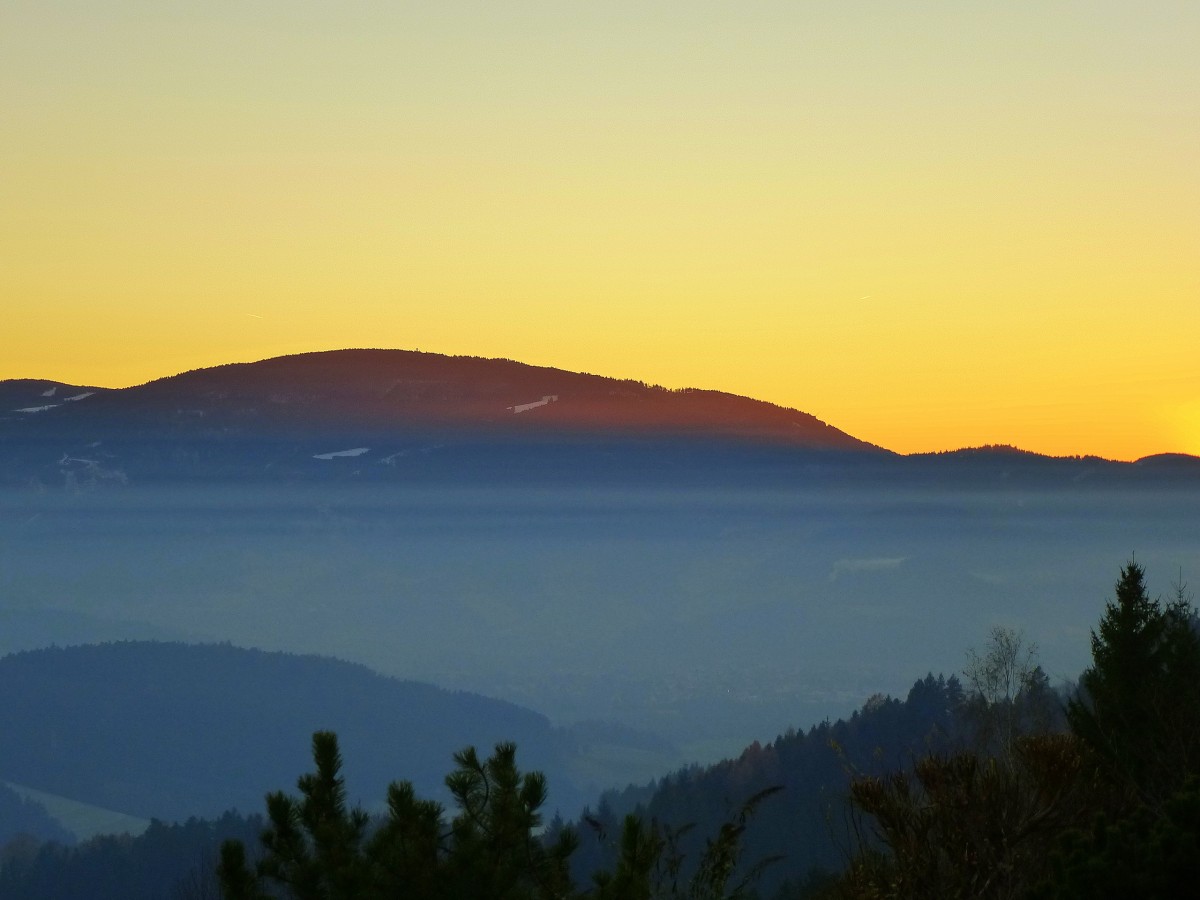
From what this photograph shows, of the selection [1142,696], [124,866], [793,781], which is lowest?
[124,866]

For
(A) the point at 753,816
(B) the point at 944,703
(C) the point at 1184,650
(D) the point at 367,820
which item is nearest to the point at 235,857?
(D) the point at 367,820

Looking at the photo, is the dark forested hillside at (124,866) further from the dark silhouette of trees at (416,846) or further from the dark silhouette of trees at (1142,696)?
the dark silhouette of trees at (416,846)

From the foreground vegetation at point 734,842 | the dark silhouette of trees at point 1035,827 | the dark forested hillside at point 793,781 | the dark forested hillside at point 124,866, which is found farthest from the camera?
the dark forested hillside at point 124,866

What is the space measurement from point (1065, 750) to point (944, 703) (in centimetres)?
11024

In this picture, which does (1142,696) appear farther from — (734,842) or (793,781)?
(793,781)

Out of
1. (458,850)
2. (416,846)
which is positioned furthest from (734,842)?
(416,846)

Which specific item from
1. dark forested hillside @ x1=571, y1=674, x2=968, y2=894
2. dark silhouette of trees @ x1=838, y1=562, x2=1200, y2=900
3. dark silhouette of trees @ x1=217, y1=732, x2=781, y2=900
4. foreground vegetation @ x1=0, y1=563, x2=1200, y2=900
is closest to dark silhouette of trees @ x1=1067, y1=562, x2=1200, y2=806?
dark silhouette of trees @ x1=838, y1=562, x2=1200, y2=900

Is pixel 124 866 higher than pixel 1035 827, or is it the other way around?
pixel 1035 827

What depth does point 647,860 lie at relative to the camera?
11477 mm

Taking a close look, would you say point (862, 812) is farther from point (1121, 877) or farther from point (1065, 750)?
point (1121, 877)

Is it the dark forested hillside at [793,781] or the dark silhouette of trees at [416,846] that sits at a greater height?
the dark silhouette of trees at [416,846]

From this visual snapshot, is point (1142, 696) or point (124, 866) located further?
point (124, 866)

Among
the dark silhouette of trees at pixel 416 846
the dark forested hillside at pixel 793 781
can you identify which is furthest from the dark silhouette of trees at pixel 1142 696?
the dark forested hillside at pixel 793 781

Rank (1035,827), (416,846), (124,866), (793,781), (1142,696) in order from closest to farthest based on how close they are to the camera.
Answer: (416,846), (1035,827), (1142,696), (793,781), (124,866)
